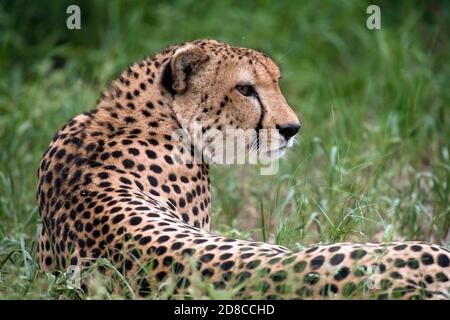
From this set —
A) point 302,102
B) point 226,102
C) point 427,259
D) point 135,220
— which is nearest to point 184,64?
point 226,102

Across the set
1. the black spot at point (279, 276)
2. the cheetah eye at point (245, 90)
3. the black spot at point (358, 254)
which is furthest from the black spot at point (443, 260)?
the cheetah eye at point (245, 90)

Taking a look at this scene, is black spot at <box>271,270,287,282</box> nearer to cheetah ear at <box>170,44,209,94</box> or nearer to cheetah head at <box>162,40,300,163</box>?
cheetah head at <box>162,40,300,163</box>

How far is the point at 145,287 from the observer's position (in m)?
3.28

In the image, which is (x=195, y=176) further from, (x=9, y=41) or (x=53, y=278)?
(x=9, y=41)

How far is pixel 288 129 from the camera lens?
13.6 ft

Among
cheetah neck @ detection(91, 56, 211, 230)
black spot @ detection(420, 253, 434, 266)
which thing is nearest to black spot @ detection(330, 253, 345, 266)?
black spot @ detection(420, 253, 434, 266)

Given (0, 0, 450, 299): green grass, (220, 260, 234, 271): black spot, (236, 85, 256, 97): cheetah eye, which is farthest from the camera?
(0, 0, 450, 299): green grass

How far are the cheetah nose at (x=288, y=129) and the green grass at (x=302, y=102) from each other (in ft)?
1.15

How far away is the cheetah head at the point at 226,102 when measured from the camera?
412 centimetres

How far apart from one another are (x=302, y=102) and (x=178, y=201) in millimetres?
3237

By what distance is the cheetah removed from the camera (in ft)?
10.1

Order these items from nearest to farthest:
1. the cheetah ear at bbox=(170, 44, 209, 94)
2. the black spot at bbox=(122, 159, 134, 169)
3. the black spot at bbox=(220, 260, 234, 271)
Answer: the black spot at bbox=(220, 260, 234, 271)
the black spot at bbox=(122, 159, 134, 169)
the cheetah ear at bbox=(170, 44, 209, 94)

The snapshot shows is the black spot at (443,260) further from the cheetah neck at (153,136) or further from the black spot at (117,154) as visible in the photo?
the black spot at (117,154)
